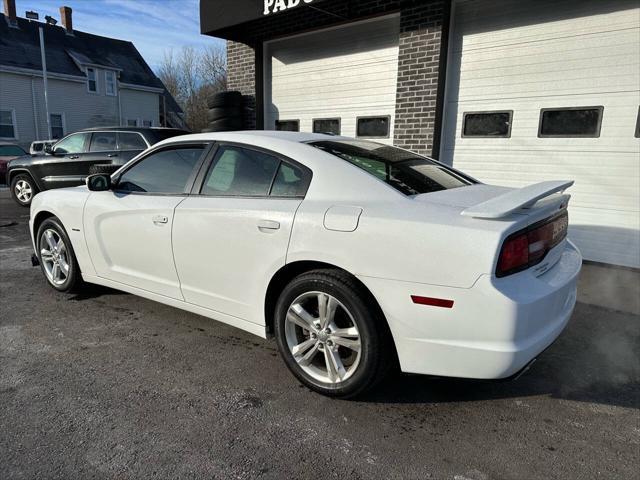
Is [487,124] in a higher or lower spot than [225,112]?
lower

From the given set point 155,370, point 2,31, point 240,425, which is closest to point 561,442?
point 240,425

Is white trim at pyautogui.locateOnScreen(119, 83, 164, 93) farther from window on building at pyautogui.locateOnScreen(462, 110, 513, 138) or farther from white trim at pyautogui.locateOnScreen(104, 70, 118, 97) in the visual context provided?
window on building at pyautogui.locateOnScreen(462, 110, 513, 138)

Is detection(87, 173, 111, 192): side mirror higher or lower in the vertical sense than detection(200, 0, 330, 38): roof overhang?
lower

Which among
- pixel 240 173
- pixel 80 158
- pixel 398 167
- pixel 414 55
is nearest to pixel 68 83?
pixel 80 158

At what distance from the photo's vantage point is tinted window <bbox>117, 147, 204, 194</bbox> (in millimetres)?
3438

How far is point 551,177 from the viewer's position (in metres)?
5.81

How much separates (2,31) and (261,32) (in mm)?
25314

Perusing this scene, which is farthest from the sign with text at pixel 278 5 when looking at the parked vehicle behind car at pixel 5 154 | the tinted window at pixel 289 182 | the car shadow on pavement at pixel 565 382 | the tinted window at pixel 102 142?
the parked vehicle behind car at pixel 5 154

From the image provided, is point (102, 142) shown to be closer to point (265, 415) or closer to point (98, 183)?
point (98, 183)

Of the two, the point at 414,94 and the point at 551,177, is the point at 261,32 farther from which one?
the point at 551,177

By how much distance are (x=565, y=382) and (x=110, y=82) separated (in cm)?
3248

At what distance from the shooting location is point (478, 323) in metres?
2.19

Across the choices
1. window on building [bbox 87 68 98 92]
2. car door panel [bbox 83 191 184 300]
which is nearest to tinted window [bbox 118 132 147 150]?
car door panel [bbox 83 191 184 300]

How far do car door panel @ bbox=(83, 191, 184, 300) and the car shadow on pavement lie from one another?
1.76m
